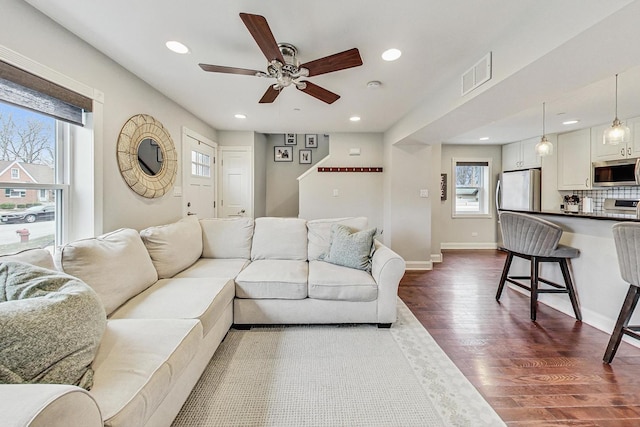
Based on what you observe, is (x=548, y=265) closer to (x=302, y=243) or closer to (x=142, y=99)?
(x=302, y=243)

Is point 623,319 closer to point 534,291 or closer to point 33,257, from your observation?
point 534,291

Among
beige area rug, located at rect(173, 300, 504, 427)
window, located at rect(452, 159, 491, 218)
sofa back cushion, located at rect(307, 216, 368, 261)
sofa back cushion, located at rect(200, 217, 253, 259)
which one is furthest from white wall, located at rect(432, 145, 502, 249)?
sofa back cushion, located at rect(200, 217, 253, 259)

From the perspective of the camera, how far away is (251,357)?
1904 millimetres

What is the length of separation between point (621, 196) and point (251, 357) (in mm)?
5844

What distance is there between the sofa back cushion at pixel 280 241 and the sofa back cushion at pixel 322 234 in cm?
8

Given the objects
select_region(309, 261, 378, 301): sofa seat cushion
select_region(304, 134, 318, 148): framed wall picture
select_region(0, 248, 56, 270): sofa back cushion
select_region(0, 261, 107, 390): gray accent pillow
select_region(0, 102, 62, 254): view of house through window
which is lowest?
select_region(309, 261, 378, 301): sofa seat cushion

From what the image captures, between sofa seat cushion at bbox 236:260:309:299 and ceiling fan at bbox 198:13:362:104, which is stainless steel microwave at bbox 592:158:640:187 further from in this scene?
sofa seat cushion at bbox 236:260:309:299

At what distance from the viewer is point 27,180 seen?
1775 millimetres

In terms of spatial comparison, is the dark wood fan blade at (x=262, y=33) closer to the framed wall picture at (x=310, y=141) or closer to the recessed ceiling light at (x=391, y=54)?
the recessed ceiling light at (x=391, y=54)

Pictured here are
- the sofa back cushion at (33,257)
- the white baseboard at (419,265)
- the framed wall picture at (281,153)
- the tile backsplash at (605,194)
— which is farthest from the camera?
the framed wall picture at (281,153)

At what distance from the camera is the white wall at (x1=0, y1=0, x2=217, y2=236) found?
1617 mm

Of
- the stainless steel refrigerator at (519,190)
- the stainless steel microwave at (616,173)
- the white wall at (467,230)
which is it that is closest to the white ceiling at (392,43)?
the stainless steel microwave at (616,173)

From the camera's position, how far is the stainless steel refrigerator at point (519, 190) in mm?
5098

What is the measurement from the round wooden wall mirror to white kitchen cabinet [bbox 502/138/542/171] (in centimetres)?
597
